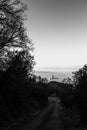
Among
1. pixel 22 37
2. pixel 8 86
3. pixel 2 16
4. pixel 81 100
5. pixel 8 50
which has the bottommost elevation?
pixel 81 100

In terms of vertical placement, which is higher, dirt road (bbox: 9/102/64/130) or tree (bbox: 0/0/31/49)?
tree (bbox: 0/0/31/49)

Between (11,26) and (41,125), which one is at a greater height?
(11,26)

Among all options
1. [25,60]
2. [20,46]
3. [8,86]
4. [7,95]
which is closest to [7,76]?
[8,86]

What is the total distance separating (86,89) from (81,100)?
1.79 m

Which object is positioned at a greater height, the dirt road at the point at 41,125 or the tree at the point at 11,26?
the tree at the point at 11,26

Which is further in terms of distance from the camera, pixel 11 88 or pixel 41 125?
pixel 11 88

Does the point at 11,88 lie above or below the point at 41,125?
above

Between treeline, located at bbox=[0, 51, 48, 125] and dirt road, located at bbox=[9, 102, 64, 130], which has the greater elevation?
treeline, located at bbox=[0, 51, 48, 125]

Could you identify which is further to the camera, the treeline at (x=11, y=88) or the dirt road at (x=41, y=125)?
the treeline at (x=11, y=88)

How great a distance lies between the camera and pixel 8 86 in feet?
88.7

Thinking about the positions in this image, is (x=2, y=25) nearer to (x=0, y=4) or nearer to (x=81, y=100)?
(x=0, y=4)

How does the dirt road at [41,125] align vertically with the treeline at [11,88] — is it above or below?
below

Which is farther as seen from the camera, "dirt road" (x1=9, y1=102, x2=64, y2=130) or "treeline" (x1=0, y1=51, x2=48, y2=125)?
"treeline" (x1=0, y1=51, x2=48, y2=125)

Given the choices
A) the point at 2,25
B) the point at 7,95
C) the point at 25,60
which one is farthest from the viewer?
the point at 25,60
